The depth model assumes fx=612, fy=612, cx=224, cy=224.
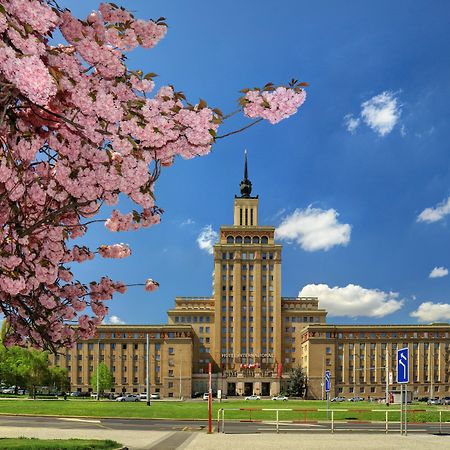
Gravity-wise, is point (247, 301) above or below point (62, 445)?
above

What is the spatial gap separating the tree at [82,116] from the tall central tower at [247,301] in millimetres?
139019

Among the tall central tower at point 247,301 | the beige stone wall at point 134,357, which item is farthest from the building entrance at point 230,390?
the beige stone wall at point 134,357

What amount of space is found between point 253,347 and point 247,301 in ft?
36.7

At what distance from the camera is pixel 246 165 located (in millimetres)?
180125

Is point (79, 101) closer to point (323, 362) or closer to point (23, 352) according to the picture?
point (23, 352)

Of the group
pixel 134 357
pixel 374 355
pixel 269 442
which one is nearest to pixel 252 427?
pixel 269 442

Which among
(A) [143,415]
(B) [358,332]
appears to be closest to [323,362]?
(B) [358,332]

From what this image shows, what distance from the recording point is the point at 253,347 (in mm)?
147750

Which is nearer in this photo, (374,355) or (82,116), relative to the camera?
(82,116)

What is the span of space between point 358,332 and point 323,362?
12.1 meters

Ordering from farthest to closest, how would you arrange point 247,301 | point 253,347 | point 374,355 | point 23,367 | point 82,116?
1. point 247,301
2. point 253,347
3. point 374,355
4. point 23,367
5. point 82,116

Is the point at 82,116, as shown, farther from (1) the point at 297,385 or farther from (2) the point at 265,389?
(2) the point at 265,389

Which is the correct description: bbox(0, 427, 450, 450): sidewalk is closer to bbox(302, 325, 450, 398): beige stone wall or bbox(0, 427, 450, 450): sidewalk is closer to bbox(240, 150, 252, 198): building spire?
bbox(302, 325, 450, 398): beige stone wall

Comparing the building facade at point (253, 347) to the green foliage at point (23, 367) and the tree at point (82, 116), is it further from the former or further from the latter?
the tree at point (82, 116)
